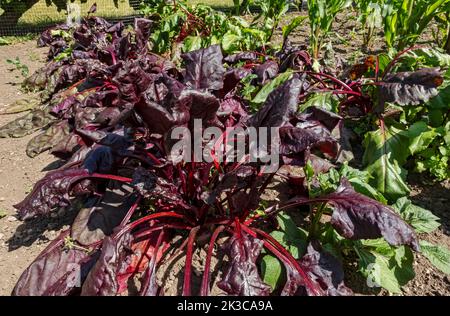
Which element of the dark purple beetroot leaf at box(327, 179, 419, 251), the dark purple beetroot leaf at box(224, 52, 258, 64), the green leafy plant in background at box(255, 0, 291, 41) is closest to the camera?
the dark purple beetroot leaf at box(327, 179, 419, 251)

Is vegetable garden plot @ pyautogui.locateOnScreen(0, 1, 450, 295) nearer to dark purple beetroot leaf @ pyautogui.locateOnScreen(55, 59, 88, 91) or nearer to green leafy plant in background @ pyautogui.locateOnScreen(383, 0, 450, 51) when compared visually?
green leafy plant in background @ pyautogui.locateOnScreen(383, 0, 450, 51)

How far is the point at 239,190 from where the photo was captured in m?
1.97

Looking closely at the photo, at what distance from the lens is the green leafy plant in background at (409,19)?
3239mm

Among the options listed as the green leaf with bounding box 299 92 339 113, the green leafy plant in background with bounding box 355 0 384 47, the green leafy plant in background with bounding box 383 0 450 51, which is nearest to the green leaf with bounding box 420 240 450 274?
the green leaf with bounding box 299 92 339 113

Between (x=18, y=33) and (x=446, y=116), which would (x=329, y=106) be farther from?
(x=18, y=33)

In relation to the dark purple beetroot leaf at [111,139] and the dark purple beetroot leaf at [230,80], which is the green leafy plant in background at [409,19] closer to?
the dark purple beetroot leaf at [230,80]

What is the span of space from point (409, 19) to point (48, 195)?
10.6ft

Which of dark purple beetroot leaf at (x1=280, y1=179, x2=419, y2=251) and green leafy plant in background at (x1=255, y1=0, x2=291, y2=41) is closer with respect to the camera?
dark purple beetroot leaf at (x1=280, y1=179, x2=419, y2=251)

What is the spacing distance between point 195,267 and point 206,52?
1.18 metres

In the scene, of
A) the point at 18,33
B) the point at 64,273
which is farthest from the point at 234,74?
the point at 18,33

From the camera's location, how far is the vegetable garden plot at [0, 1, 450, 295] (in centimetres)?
161

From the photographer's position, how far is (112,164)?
2.06m

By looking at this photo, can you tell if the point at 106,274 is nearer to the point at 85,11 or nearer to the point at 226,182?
the point at 226,182

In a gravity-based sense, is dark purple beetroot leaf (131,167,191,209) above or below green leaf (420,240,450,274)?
above
